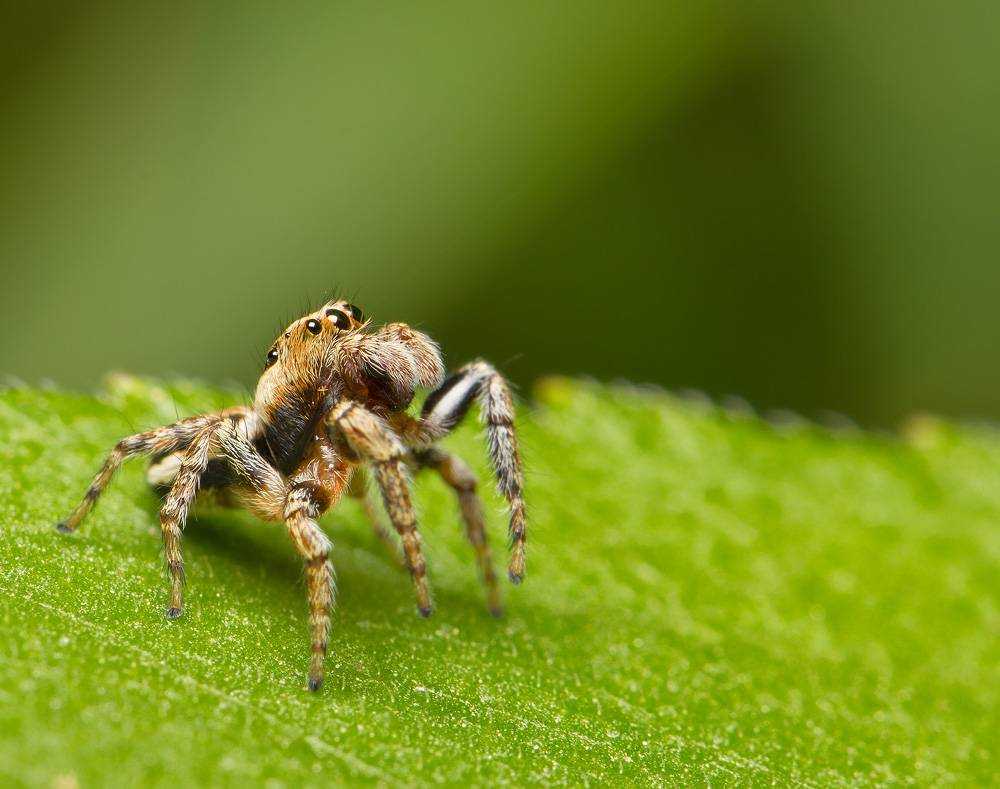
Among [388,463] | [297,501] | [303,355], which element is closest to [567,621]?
[388,463]

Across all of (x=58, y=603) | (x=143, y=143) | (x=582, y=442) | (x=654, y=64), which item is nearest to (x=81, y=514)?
(x=58, y=603)

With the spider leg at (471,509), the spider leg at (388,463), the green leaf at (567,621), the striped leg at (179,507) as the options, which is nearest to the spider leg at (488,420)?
the spider leg at (471,509)

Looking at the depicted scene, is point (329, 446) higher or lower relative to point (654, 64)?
lower

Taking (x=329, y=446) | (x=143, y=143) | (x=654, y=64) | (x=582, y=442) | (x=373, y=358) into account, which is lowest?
(x=329, y=446)

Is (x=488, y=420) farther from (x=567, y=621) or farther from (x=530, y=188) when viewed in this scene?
(x=530, y=188)

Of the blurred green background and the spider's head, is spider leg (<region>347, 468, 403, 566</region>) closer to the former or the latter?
the spider's head

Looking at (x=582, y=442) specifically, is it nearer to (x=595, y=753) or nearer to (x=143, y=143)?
(x=595, y=753)

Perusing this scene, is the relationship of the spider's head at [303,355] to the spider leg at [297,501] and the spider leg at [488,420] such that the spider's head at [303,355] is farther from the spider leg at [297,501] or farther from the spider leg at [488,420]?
the spider leg at [488,420]
